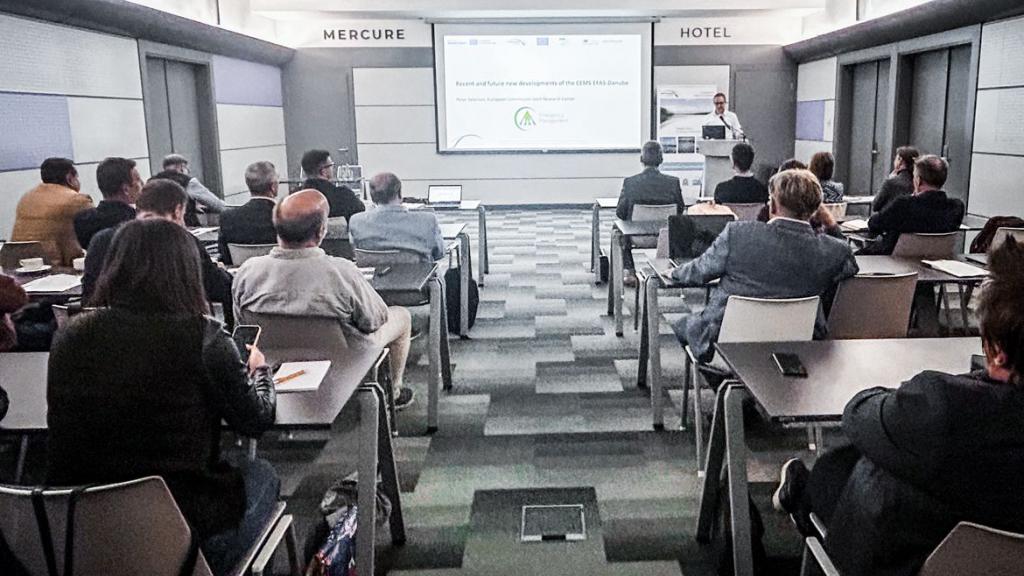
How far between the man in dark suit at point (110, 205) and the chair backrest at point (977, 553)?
3.92 metres

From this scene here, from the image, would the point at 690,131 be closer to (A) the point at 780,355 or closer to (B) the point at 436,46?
(B) the point at 436,46

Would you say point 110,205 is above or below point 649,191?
above

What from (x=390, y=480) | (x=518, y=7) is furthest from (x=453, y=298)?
(x=518, y=7)

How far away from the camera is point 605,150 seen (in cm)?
1180

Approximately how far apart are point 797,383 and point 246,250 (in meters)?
3.01

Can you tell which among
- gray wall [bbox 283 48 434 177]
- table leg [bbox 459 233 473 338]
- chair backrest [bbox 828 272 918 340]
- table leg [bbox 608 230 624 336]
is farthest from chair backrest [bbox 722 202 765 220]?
gray wall [bbox 283 48 434 177]

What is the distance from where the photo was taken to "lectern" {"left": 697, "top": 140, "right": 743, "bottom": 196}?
7.87 metres

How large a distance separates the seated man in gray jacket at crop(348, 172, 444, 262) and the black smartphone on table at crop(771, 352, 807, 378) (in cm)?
253

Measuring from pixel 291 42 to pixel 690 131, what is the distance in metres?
5.77

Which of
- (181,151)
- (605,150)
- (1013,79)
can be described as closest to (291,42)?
(181,151)

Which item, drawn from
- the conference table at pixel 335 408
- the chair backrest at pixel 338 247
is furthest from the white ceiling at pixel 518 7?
the conference table at pixel 335 408

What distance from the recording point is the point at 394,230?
15.0 feet

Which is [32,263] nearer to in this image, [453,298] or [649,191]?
[453,298]

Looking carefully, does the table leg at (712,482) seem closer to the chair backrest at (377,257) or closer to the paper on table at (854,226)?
the chair backrest at (377,257)
